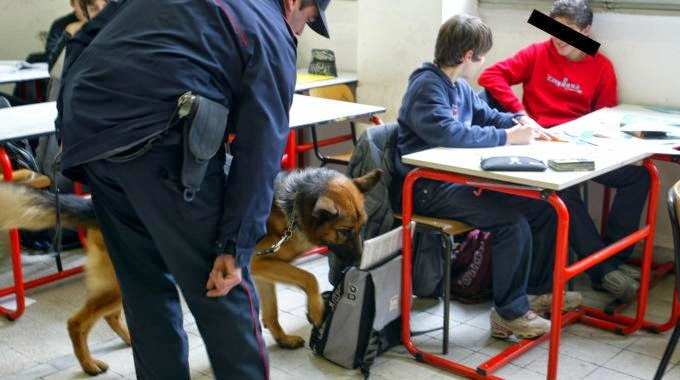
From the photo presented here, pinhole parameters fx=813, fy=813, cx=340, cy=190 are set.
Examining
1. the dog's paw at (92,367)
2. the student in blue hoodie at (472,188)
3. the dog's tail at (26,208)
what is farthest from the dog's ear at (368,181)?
the dog's paw at (92,367)

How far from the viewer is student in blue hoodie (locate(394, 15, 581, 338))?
3129 mm

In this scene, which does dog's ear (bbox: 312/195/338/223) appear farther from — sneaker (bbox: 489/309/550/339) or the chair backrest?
the chair backrest

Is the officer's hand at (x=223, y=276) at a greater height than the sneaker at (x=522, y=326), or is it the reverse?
the officer's hand at (x=223, y=276)

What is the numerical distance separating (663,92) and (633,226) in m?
0.71

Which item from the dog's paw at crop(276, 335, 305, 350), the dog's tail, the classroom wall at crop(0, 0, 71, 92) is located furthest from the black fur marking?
the classroom wall at crop(0, 0, 71, 92)

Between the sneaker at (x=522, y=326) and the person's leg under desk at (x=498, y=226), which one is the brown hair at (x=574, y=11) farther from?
the sneaker at (x=522, y=326)

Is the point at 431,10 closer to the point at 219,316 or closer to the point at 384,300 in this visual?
the point at 384,300

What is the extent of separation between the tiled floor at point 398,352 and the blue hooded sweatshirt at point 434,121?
2.45 ft

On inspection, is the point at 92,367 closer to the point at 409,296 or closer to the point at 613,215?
the point at 409,296

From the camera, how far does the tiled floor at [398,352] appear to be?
3061 millimetres

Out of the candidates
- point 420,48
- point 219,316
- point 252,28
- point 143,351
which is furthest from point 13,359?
point 420,48

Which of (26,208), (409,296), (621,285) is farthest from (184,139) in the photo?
(621,285)

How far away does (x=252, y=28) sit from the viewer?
70.0 inches

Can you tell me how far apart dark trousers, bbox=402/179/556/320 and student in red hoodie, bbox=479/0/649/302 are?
18.0 inches
